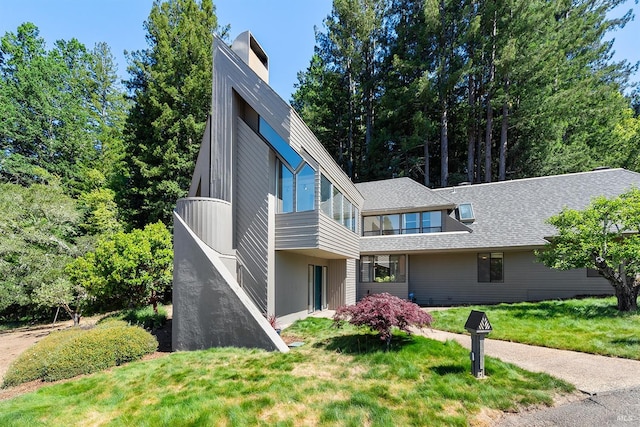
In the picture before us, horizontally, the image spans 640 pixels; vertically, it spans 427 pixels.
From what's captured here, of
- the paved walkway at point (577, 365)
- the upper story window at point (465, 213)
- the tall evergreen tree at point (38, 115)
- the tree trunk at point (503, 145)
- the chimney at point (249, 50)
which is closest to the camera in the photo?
the paved walkway at point (577, 365)

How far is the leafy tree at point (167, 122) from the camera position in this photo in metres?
22.3

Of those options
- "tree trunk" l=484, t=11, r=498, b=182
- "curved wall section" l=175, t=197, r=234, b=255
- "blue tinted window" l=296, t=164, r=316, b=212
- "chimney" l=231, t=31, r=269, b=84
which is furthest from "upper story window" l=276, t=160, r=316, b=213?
"tree trunk" l=484, t=11, r=498, b=182

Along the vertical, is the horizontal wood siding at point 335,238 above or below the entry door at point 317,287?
above

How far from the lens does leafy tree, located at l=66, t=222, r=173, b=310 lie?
11398 mm

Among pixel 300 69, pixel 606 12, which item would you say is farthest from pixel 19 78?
pixel 606 12

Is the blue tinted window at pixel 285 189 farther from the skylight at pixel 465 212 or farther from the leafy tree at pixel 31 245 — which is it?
the skylight at pixel 465 212

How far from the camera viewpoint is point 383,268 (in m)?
17.7

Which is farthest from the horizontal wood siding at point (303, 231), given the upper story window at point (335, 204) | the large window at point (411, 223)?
the large window at point (411, 223)

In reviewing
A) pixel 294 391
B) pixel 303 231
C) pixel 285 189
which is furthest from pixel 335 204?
pixel 294 391

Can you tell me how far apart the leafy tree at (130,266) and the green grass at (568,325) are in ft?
33.1

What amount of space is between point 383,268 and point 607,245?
31.4 feet

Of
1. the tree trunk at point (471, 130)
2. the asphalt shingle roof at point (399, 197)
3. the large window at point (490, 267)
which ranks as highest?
the tree trunk at point (471, 130)

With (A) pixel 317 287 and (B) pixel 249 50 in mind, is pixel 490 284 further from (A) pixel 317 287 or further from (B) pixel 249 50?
(B) pixel 249 50

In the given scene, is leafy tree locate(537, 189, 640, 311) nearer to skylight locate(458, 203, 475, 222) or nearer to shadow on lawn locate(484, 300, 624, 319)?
shadow on lawn locate(484, 300, 624, 319)
